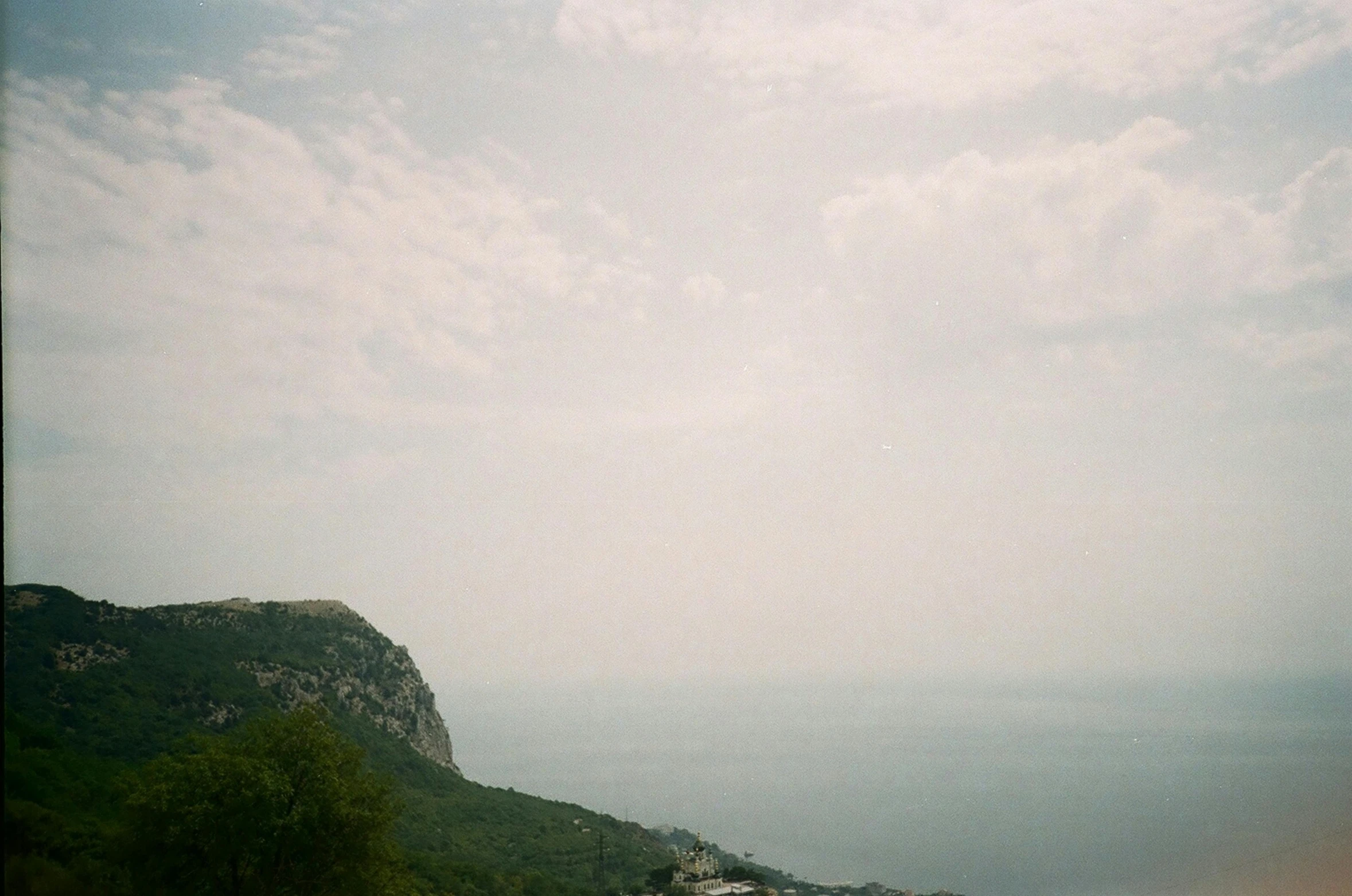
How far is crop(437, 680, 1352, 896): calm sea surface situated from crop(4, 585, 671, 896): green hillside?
25.3 metres

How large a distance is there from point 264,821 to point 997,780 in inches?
3374

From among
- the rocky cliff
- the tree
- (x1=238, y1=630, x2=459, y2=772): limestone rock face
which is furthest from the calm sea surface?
the rocky cliff

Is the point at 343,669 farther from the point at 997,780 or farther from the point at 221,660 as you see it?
the point at 997,780

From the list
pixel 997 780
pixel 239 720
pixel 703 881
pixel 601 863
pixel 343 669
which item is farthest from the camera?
pixel 997 780

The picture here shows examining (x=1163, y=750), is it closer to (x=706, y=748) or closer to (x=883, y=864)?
(x=883, y=864)

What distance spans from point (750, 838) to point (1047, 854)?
3488cm

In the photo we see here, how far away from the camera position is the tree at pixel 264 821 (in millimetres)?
16062

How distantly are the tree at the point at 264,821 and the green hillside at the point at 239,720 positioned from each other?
1274 millimetres

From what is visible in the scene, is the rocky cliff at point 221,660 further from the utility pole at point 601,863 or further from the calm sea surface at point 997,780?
the calm sea surface at point 997,780

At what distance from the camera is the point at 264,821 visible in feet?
53.8

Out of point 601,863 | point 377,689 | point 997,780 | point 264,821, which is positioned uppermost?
point 264,821

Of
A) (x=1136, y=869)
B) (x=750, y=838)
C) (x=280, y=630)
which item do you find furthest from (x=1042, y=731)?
(x=280, y=630)

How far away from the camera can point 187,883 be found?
1627 cm

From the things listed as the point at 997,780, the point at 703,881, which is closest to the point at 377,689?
the point at 703,881
